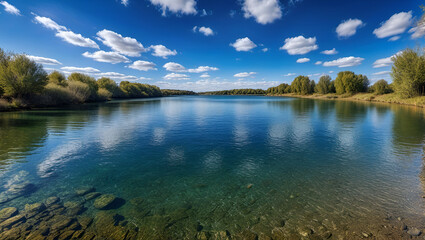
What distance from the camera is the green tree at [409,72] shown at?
5344cm

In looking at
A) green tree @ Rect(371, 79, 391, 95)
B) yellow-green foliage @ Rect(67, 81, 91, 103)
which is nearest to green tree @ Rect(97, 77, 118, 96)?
yellow-green foliage @ Rect(67, 81, 91, 103)

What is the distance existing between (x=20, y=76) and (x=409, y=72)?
110 metres

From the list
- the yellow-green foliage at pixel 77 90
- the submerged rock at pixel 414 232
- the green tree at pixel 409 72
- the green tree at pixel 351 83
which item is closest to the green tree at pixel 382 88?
the green tree at pixel 351 83

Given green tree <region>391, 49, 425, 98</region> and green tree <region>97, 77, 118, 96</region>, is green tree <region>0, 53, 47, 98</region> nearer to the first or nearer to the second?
green tree <region>97, 77, 118, 96</region>

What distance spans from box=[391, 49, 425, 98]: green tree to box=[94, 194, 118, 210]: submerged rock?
78.9 m

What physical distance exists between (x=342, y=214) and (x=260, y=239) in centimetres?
364

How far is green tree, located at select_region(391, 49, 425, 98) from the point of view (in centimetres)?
5344

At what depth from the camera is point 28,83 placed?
49.1m

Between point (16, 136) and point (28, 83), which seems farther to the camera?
point (28, 83)

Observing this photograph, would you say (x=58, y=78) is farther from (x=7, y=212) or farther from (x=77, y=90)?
(x=7, y=212)

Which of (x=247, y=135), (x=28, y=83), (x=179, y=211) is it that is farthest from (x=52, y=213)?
(x=28, y=83)

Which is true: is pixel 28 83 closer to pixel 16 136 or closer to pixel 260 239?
pixel 16 136

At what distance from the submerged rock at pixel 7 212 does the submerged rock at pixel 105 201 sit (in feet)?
9.24

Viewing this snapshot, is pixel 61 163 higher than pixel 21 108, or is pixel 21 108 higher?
pixel 21 108
